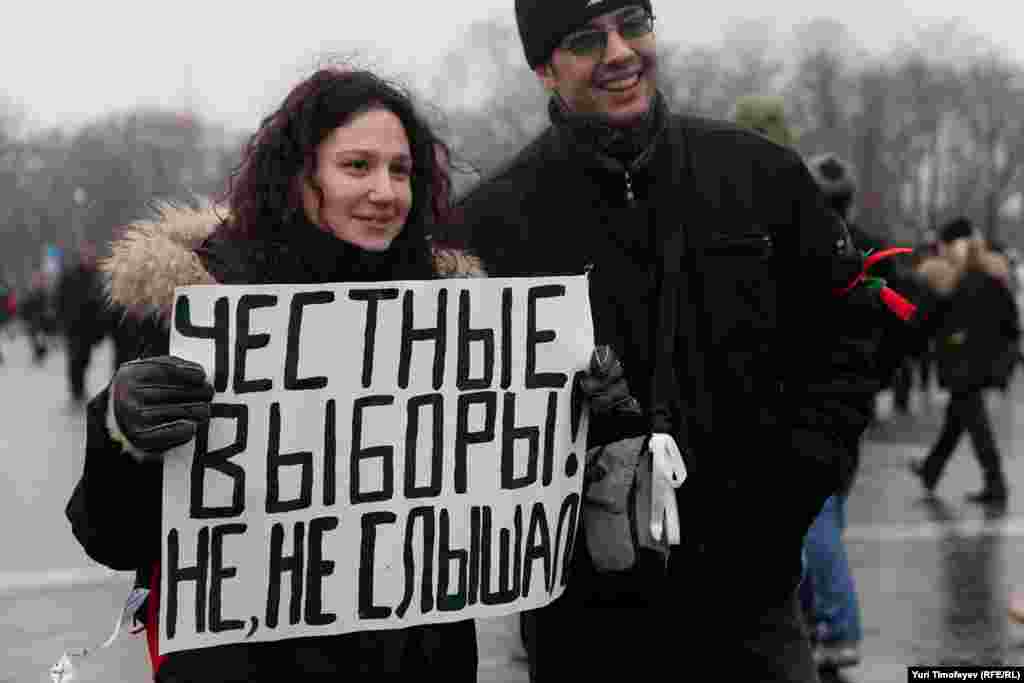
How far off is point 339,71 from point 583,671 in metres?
1.21

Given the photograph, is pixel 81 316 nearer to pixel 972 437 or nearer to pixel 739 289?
pixel 972 437

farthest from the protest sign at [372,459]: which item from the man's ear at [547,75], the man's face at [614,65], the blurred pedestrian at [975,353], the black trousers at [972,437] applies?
the black trousers at [972,437]

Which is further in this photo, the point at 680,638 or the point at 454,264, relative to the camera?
the point at 680,638

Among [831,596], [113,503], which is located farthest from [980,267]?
[113,503]

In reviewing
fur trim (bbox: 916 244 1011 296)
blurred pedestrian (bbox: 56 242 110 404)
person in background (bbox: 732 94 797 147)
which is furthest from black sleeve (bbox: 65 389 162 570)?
blurred pedestrian (bbox: 56 242 110 404)

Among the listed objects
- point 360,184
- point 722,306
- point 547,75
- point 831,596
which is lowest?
point 831,596

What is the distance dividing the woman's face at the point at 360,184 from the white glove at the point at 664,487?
59 cm

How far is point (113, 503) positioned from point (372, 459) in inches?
17.1

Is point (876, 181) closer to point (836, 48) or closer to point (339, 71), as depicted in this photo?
point (836, 48)

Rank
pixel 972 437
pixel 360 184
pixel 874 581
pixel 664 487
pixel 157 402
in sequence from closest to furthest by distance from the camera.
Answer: pixel 157 402 < pixel 360 184 < pixel 664 487 < pixel 874 581 < pixel 972 437

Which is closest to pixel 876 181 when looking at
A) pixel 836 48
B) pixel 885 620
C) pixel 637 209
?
pixel 836 48

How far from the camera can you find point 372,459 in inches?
115

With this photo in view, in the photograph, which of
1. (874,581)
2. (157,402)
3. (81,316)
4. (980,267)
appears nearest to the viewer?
(157,402)

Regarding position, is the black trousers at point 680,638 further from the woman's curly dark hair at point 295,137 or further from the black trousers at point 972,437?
the black trousers at point 972,437
